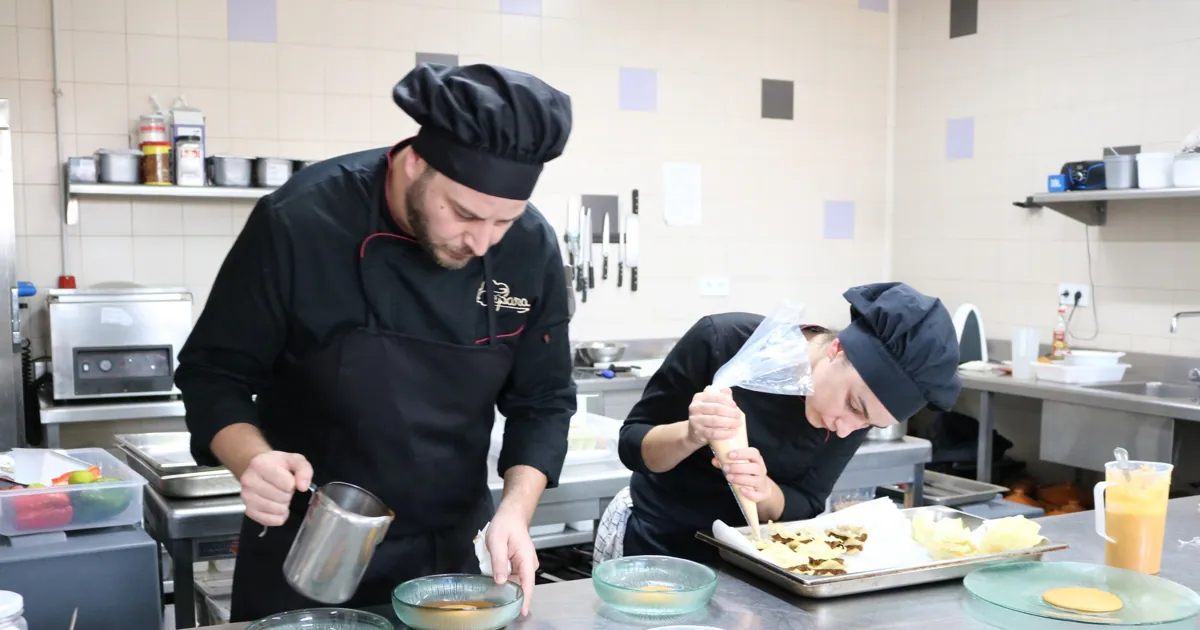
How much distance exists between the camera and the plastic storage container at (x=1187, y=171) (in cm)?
443

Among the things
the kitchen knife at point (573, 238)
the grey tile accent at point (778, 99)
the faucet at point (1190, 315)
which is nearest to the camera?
the faucet at point (1190, 315)

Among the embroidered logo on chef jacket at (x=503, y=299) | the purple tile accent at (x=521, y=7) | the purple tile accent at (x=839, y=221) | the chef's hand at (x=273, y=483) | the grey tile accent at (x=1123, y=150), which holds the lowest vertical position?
the chef's hand at (x=273, y=483)

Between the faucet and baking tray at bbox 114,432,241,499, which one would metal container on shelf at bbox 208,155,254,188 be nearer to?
baking tray at bbox 114,432,241,499

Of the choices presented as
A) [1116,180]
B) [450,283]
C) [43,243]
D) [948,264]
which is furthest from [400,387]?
[948,264]

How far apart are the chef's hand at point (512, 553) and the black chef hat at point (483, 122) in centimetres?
55

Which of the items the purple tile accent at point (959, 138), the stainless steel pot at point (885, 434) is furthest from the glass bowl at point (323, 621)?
the purple tile accent at point (959, 138)

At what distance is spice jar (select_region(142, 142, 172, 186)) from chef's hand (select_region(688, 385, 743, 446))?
3.24 metres

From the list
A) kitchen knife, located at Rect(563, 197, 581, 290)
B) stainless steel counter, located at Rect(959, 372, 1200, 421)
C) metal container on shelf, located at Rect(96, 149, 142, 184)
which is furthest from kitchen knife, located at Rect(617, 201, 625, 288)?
metal container on shelf, located at Rect(96, 149, 142, 184)

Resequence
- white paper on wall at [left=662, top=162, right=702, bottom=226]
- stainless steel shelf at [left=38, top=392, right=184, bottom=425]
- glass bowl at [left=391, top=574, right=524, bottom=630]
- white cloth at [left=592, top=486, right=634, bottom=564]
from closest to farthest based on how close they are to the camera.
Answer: glass bowl at [left=391, top=574, right=524, bottom=630]
white cloth at [left=592, top=486, right=634, bottom=564]
stainless steel shelf at [left=38, top=392, right=184, bottom=425]
white paper on wall at [left=662, top=162, right=702, bottom=226]

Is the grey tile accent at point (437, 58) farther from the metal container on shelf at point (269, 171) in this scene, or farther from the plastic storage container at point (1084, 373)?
the plastic storage container at point (1084, 373)

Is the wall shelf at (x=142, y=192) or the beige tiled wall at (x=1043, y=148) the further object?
the beige tiled wall at (x=1043, y=148)

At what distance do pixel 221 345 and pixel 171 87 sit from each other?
128 inches

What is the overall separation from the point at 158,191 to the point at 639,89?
252cm

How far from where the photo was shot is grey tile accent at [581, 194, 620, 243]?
5672 mm
